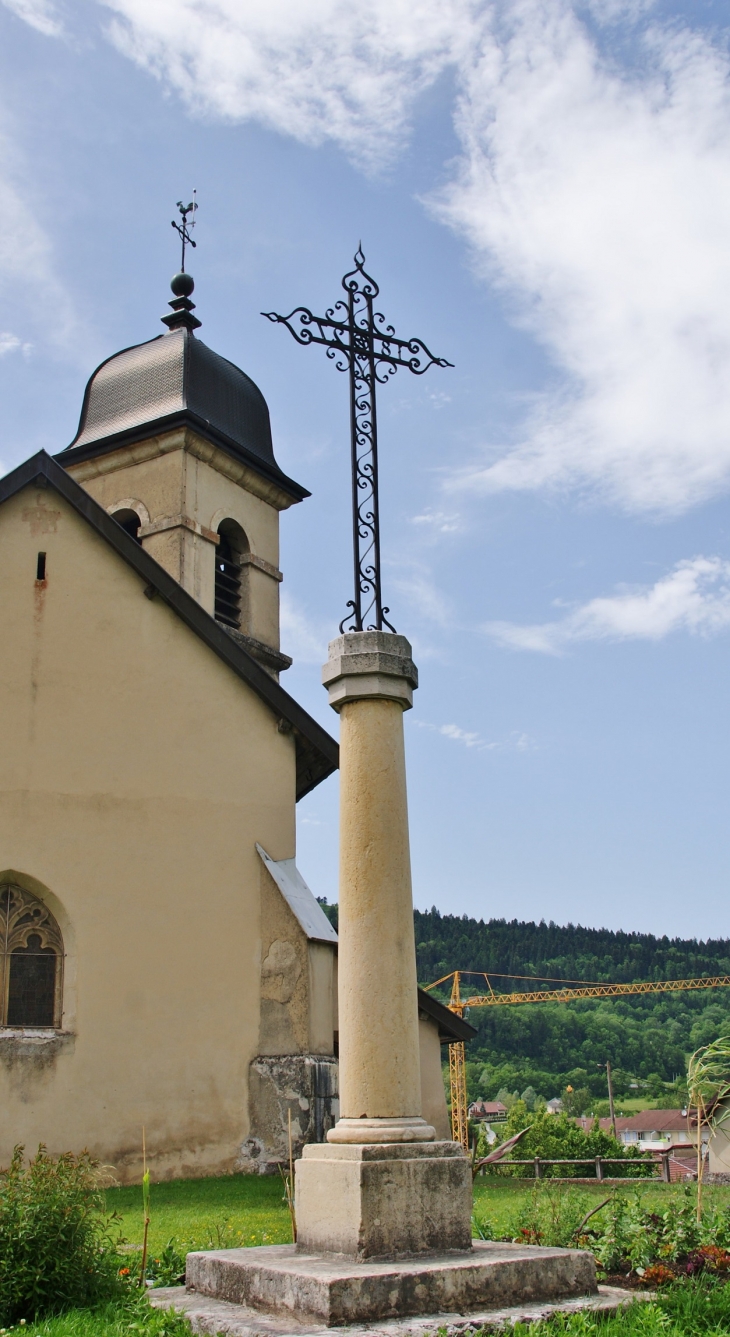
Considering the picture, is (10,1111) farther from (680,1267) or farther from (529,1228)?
(680,1267)

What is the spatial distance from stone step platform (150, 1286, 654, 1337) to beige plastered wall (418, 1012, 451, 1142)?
31.0 feet

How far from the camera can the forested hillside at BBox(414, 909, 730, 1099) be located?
84.2 m

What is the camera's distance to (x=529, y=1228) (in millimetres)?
6980

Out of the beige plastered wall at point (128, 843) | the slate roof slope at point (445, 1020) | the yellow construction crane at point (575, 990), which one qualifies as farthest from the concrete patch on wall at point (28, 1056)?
the yellow construction crane at point (575, 990)

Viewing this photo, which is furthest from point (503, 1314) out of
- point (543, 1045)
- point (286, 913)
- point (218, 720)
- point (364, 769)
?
point (543, 1045)

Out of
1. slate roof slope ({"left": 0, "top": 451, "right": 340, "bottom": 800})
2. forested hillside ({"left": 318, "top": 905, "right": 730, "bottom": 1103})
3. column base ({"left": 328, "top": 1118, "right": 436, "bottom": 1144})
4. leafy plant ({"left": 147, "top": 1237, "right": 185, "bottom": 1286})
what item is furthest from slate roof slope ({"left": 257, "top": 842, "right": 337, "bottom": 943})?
forested hillside ({"left": 318, "top": 905, "right": 730, "bottom": 1103})

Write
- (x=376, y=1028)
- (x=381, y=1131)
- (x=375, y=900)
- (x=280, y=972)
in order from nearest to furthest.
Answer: (x=381, y=1131), (x=376, y=1028), (x=375, y=900), (x=280, y=972)

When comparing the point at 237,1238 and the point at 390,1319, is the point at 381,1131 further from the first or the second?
the point at 237,1238

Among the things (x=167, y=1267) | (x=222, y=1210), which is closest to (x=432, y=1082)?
(x=222, y=1210)

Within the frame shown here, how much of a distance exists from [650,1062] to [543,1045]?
11979 millimetres

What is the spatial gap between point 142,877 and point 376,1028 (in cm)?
712

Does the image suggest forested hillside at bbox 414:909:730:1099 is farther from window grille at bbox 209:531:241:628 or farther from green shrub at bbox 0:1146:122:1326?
green shrub at bbox 0:1146:122:1326

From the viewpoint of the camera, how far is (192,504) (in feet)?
65.7

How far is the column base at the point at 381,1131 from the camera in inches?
225
